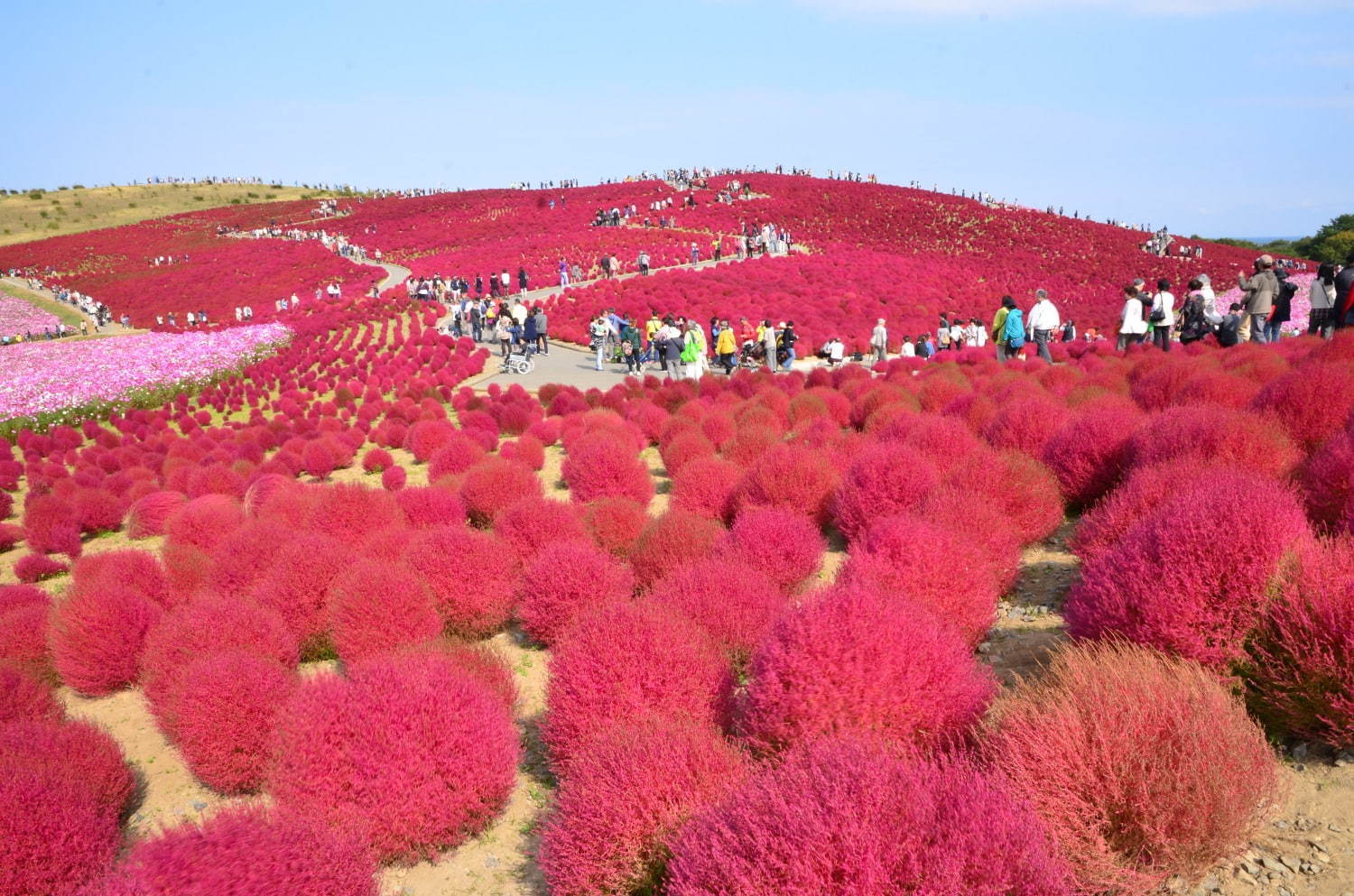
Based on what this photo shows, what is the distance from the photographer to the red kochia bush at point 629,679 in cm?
412

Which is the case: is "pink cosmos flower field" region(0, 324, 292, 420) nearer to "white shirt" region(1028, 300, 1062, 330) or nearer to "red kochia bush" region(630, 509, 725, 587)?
"red kochia bush" region(630, 509, 725, 587)

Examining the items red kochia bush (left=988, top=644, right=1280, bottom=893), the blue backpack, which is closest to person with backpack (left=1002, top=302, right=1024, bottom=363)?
the blue backpack

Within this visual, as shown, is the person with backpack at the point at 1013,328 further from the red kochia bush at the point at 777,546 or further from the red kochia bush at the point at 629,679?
the red kochia bush at the point at 629,679

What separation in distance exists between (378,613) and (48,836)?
7.13ft

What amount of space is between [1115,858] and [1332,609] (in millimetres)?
1543

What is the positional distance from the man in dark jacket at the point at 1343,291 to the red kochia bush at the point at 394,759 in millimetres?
12297

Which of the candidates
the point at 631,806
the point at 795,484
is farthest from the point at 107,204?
the point at 631,806

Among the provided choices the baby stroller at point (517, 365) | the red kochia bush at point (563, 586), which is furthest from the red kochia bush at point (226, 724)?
the baby stroller at point (517, 365)

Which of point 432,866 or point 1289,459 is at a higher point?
point 1289,459

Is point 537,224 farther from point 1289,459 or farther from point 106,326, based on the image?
point 1289,459

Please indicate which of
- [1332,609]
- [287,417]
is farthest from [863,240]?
[1332,609]

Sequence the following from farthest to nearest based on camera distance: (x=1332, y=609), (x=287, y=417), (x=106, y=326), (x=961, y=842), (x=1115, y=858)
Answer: (x=106, y=326) < (x=287, y=417) < (x=1332, y=609) < (x=1115, y=858) < (x=961, y=842)

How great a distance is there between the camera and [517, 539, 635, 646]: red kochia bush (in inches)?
237

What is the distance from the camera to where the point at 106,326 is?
36938 millimetres
